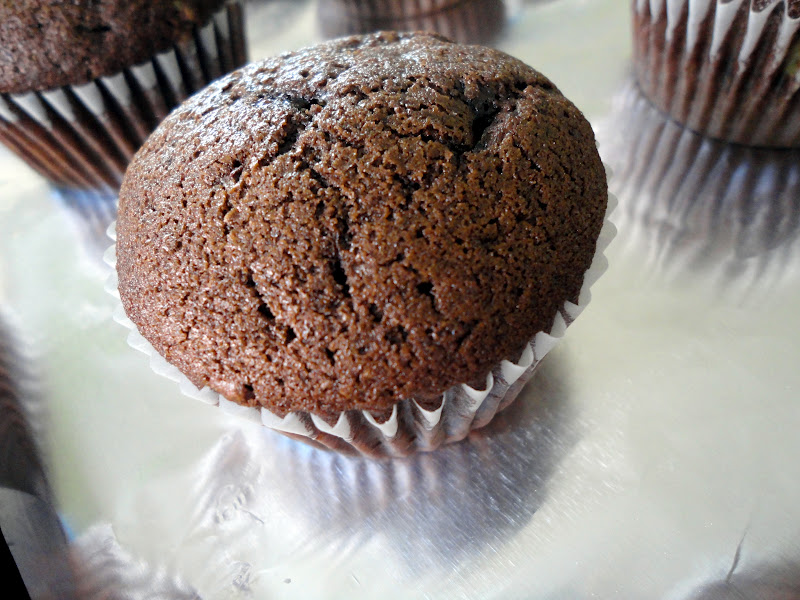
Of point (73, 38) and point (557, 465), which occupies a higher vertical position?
point (73, 38)

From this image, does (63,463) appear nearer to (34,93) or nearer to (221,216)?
(221,216)

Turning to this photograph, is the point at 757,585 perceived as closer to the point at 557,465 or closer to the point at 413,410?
the point at 557,465

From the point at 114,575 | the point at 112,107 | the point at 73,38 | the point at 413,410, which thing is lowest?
the point at 114,575

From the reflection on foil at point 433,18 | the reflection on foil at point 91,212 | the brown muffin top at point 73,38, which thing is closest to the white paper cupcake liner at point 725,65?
the reflection on foil at point 433,18

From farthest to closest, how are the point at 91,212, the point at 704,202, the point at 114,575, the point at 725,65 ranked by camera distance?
the point at 91,212 < the point at 704,202 < the point at 725,65 < the point at 114,575

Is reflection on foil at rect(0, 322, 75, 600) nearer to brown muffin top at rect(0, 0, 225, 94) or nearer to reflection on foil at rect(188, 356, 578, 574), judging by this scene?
reflection on foil at rect(188, 356, 578, 574)

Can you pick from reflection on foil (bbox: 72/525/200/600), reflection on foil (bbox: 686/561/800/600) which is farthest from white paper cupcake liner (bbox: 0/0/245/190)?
reflection on foil (bbox: 686/561/800/600)

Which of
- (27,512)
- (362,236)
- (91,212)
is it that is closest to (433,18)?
(91,212)

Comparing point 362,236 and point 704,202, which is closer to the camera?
point 362,236
